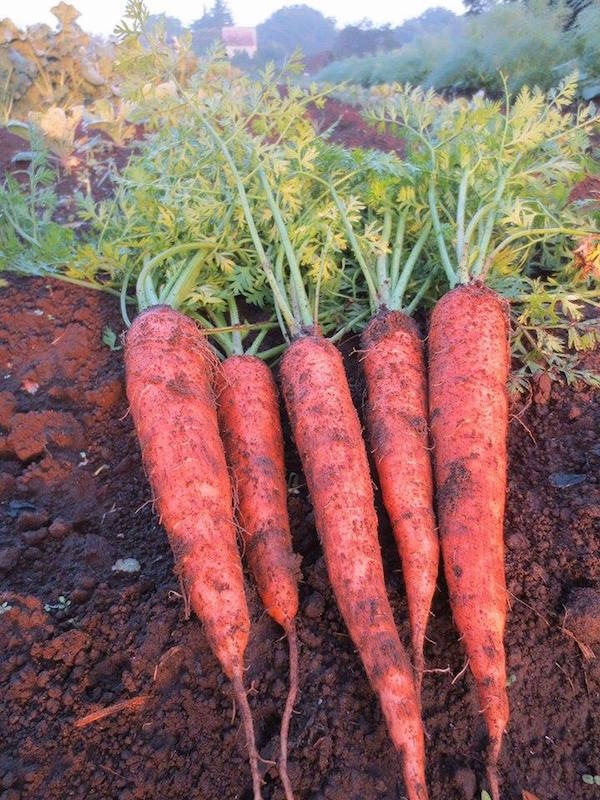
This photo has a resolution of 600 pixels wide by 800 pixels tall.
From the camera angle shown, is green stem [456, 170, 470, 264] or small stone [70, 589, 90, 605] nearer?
small stone [70, 589, 90, 605]

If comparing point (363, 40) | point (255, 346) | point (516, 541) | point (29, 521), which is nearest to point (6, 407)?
point (29, 521)

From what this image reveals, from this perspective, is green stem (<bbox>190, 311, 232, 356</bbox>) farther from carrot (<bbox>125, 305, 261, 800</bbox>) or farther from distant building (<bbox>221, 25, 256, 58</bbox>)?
distant building (<bbox>221, 25, 256, 58</bbox>)

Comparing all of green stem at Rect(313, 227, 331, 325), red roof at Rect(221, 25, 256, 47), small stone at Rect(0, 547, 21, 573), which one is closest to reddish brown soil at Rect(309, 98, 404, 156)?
green stem at Rect(313, 227, 331, 325)

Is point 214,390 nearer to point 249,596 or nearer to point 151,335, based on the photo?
point 151,335

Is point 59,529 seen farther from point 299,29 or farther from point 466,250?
point 299,29

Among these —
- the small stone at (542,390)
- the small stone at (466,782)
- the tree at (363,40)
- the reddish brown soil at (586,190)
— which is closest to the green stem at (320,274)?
the small stone at (542,390)

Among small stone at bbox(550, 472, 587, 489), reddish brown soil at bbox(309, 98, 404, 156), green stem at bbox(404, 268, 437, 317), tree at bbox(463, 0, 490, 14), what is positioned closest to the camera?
small stone at bbox(550, 472, 587, 489)
